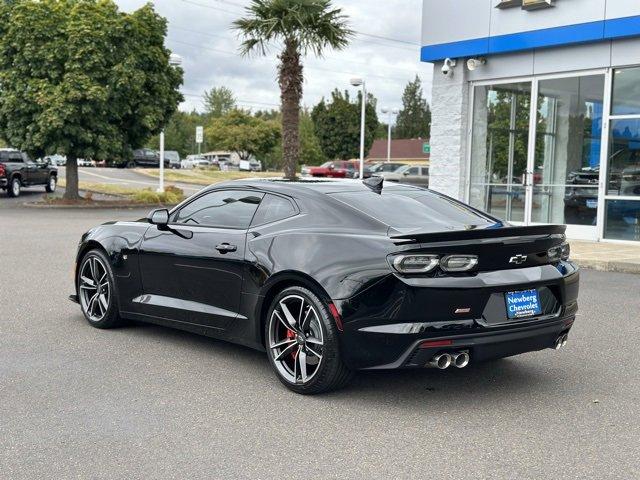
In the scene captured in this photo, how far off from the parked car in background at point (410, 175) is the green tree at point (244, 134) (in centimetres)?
4304

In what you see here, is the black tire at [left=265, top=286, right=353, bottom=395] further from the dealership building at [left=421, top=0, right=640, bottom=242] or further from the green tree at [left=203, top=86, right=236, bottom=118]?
the green tree at [left=203, top=86, right=236, bottom=118]

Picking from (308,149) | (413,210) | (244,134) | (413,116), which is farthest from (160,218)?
(413,116)

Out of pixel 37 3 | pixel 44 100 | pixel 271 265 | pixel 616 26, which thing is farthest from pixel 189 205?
pixel 37 3

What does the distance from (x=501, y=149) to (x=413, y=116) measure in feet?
351

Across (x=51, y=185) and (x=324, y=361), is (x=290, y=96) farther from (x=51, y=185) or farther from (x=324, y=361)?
(x=324, y=361)

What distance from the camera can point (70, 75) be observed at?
73.4 ft

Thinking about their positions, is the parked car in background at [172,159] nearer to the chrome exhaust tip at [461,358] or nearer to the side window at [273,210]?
the side window at [273,210]

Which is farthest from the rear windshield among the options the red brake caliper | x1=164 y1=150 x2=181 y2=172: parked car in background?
x1=164 y1=150 x2=181 y2=172: parked car in background

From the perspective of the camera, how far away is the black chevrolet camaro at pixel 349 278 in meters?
4.58

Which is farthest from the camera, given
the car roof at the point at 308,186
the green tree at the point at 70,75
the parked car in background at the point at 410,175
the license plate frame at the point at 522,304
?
the parked car in background at the point at 410,175

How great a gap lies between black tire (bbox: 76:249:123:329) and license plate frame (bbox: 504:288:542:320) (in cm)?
357

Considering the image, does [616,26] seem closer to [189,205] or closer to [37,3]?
[189,205]

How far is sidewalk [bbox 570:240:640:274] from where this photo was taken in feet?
38.1

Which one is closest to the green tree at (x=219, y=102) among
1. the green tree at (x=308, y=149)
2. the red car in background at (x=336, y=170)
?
the green tree at (x=308, y=149)
